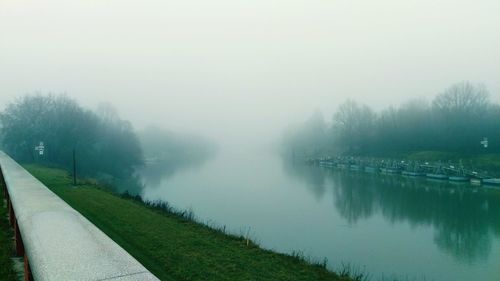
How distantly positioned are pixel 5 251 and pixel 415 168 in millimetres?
73727

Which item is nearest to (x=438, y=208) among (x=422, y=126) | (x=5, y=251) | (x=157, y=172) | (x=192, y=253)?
(x=192, y=253)

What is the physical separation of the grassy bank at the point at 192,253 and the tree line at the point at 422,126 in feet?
249

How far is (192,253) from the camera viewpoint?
13820 millimetres

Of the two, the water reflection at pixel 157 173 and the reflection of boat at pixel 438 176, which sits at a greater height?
the reflection of boat at pixel 438 176

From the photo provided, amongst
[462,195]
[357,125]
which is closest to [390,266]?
[462,195]

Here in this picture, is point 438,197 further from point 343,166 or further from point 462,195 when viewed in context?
point 343,166

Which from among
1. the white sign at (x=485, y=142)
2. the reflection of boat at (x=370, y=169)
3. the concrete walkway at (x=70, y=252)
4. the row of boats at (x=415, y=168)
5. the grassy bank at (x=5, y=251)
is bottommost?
the reflection of boat at (x=370, y=169)

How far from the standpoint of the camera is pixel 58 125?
6350 cm

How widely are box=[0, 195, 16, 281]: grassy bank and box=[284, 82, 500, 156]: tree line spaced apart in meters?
82.9

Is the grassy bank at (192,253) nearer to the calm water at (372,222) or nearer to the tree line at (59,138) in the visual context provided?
the calm water at (372,222)

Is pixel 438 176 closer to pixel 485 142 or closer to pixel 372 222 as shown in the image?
pixel 485 142

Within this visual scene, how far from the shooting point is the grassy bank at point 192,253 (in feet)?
39.4

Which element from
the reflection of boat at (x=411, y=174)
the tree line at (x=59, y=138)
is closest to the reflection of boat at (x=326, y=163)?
the reflection of boat at (x=411, y=174)

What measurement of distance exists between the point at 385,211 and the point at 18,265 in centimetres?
3196
